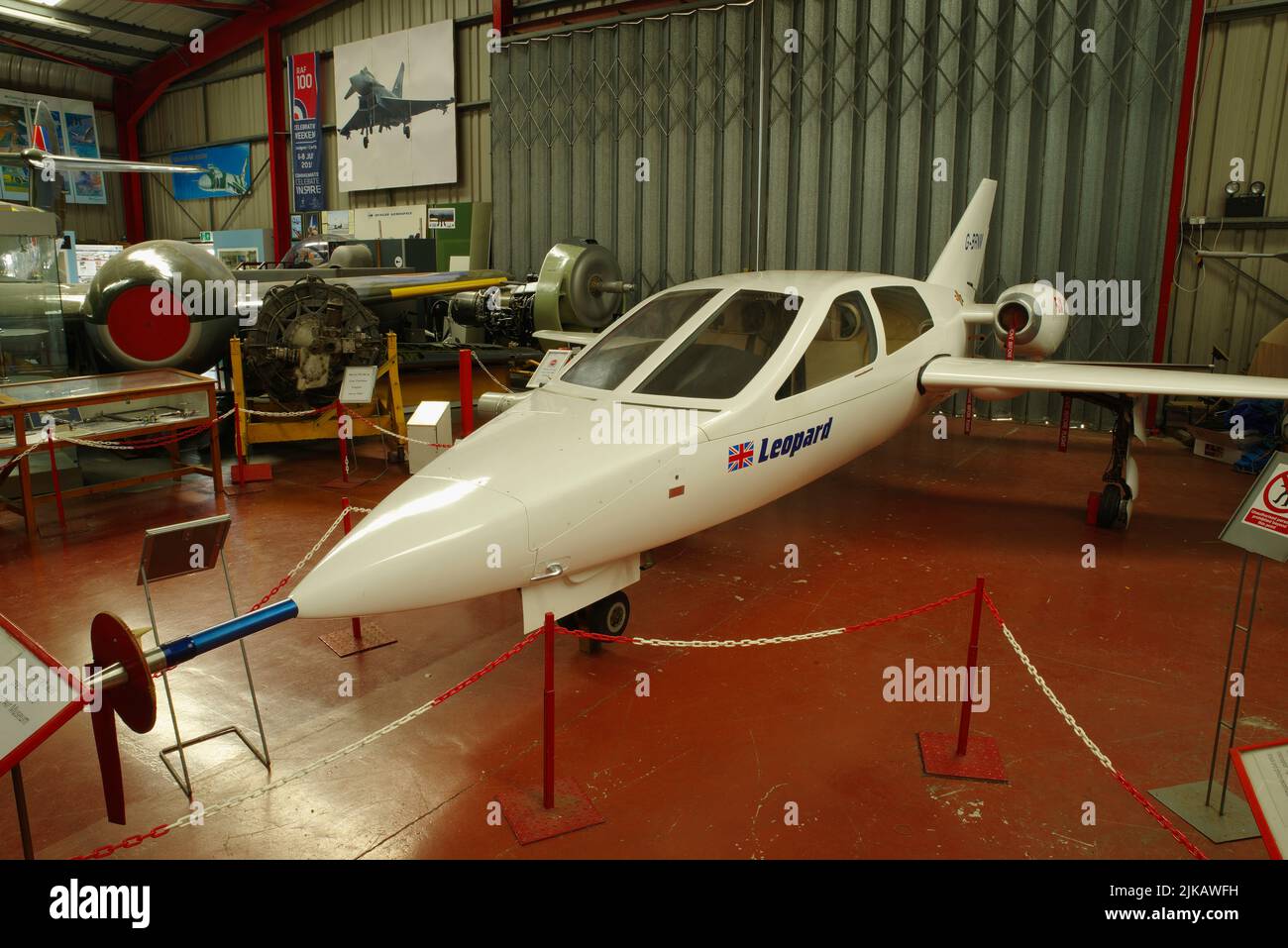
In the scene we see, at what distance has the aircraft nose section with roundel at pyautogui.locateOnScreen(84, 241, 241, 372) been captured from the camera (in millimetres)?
8883

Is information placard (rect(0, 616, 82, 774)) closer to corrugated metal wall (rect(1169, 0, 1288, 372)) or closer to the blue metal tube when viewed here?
the blue metal tube

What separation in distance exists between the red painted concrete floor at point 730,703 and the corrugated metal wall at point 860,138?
5.45m

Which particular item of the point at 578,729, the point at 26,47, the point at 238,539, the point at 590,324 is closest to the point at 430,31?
the point at 590,324

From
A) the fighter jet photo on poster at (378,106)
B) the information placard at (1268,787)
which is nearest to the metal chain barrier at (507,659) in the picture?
the information placard at (1268,787)

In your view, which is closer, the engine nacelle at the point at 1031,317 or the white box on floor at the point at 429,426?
the white box on floor at the point at 429,426

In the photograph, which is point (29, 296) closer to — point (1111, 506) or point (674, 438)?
point (674, 438)

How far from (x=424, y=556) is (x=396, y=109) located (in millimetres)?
18533

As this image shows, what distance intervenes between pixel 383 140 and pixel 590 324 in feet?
39.7

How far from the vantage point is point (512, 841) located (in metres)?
3.29

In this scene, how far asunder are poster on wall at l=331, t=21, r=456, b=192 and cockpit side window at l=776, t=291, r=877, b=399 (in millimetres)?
14581

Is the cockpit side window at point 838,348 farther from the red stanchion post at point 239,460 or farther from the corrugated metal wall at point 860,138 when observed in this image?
the corrugated metal wall at point 860,138

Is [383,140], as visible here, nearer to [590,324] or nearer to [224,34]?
[224,34]

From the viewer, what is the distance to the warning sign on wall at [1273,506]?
3352 mm

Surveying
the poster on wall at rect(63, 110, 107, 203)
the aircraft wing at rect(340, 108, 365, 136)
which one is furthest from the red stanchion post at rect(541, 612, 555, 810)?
the poster on wall at rect(63, 110, 107, 203)
